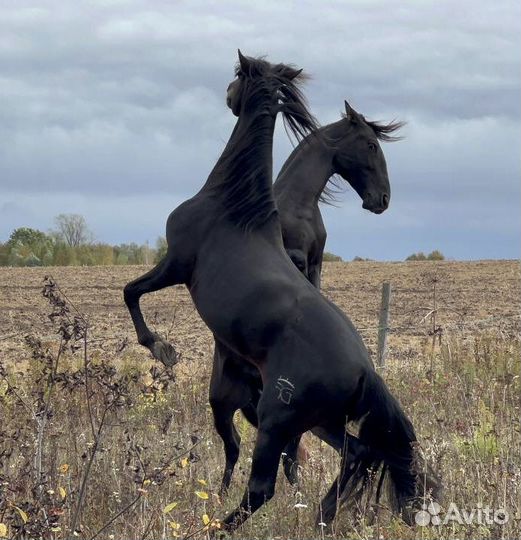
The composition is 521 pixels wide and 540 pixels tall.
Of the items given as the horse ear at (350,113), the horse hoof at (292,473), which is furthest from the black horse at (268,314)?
the horse hoof at (292,473)

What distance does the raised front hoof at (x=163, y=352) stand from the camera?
5969mm

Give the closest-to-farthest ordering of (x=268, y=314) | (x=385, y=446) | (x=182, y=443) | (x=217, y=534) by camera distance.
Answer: (x=217, y=534) → (x=268, y=314) → (x=385, y=446) → (x=182, y=443)

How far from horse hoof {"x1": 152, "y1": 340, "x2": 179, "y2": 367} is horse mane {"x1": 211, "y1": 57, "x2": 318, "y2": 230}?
32.2 inches

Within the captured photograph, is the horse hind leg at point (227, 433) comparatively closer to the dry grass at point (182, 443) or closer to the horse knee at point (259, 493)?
the dry grass at point (182, 443)

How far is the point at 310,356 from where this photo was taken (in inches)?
216

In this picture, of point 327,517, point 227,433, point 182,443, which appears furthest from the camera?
point 182,443

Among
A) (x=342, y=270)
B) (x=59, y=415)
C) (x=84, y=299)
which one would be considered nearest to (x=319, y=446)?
(x=59, y=415)

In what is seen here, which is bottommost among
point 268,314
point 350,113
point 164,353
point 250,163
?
point 164,353

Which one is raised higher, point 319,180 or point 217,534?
point 319,180

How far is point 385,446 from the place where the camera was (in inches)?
230

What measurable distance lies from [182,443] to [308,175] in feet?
6.53

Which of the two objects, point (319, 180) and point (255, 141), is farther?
point (319, 180)

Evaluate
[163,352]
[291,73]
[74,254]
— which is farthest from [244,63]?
[74,254]

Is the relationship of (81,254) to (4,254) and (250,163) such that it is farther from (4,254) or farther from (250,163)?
(250,163)
